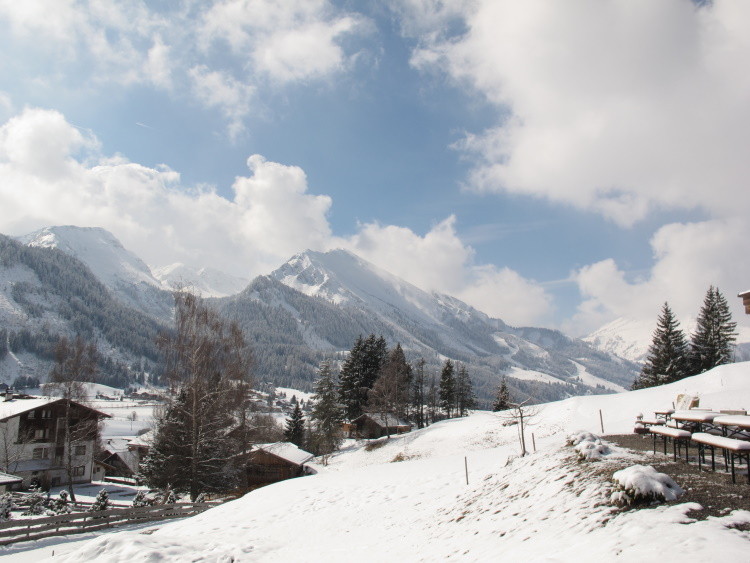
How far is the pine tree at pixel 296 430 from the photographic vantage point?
2493 inches

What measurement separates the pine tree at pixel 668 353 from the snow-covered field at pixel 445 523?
4351 centimetres

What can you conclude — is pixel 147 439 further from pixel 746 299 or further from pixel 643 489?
pixel 746 299

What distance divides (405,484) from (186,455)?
17.8 meters

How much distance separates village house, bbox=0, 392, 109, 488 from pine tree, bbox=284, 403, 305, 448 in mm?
23577

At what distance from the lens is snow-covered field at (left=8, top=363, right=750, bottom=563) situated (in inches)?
248

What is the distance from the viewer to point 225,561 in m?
11.2

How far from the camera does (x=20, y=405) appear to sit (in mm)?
46312

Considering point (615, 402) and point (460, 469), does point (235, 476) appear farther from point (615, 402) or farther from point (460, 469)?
point (615, 402)

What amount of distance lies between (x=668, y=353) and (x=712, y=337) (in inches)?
205

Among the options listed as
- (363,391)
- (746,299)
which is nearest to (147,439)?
(363,391)

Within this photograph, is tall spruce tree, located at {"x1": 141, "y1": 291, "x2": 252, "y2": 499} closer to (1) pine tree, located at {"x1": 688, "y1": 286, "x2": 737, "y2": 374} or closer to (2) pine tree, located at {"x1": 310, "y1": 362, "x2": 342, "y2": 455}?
(2) pine tree, located at {"x1": 310, "y1": 362, "x2": 342, "y2": 455}

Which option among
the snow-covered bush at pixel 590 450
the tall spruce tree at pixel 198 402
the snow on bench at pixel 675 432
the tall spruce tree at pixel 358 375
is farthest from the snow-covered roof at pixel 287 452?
the snow on bench at pixel 675 432

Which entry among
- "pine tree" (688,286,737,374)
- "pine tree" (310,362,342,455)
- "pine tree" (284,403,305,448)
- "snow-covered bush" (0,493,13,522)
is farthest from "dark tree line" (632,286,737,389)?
"snow-covered bush" (0,493,13,522)

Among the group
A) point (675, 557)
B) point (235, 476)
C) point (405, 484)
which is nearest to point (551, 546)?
point (675, 557)
